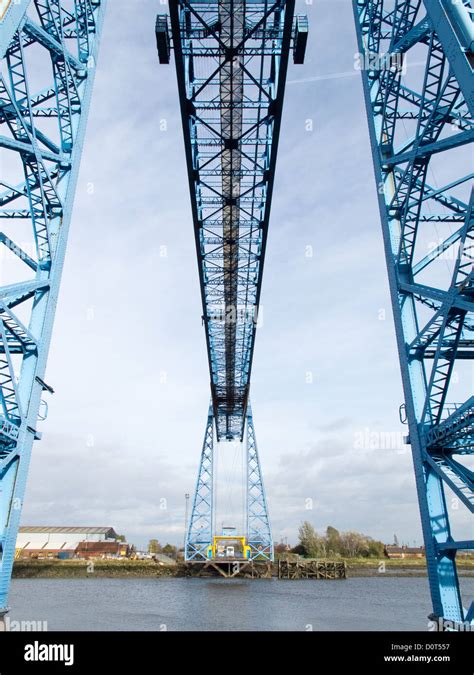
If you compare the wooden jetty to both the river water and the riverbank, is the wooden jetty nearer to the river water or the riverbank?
the riverbank

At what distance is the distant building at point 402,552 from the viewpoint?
87.0m

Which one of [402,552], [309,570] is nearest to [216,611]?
[309,570]

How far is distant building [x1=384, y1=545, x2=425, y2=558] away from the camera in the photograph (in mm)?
86963

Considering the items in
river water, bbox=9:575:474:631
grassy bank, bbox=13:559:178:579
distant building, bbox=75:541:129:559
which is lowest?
river water, bbox=9:575:474:631

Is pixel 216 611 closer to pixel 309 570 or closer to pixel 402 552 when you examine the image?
pixel 309 570

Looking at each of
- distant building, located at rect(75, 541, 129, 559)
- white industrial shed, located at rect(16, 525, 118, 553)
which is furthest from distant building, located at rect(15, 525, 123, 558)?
distant building, located at rect(75, 541, 129, 559)

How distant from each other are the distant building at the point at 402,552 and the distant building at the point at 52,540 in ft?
161

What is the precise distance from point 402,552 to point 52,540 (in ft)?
191

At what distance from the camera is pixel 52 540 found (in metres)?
78.1

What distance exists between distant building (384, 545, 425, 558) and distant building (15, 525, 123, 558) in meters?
49.0

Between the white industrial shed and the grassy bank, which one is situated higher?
the white industrial shed

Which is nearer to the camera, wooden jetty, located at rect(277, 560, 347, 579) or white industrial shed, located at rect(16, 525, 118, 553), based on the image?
wooden jetty, located at rect(277, 560, 347, 579)
